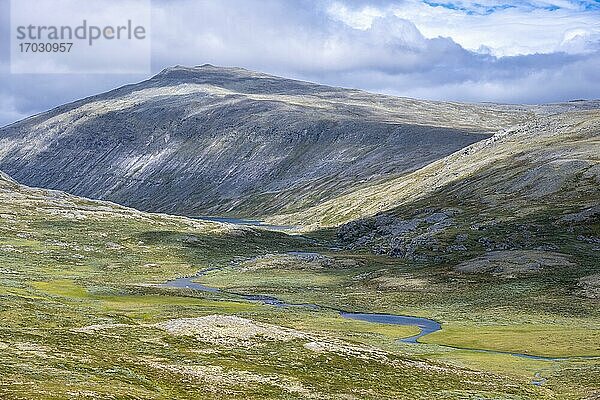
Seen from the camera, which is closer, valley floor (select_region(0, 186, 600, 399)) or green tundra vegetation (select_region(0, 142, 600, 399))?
valley floor (select_region(0, 186, 600, 399))

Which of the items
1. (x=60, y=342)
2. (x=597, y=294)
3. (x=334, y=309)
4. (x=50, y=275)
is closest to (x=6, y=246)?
(x=50, y=275)

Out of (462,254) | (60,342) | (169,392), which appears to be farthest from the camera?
(462,254)

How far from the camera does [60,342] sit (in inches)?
2793

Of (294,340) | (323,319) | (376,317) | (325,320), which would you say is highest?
(294,340)

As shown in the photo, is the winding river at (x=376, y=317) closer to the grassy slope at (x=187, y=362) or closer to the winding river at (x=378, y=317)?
the winding river at (x=378, y=317)

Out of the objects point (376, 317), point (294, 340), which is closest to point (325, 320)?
point (376, 317)

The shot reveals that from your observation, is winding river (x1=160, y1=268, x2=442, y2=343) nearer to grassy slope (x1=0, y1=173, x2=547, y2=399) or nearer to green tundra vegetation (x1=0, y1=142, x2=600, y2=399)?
green tundra vegetation (x1=0, y1=142, x2=600, y2=399)

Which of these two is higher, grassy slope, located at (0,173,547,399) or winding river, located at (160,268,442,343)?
grassy slope, located at (0,173,547,399)

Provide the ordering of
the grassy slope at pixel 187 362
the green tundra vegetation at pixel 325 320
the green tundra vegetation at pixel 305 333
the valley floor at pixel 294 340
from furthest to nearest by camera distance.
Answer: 1. the green tundra vegetation at pixel 325 320
2. the green tundra vegetation at pixel 305 333
3. the valley floor at pixel 294 340
4. the grassy slope at pixel 187 362

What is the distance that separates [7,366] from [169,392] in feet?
42.5

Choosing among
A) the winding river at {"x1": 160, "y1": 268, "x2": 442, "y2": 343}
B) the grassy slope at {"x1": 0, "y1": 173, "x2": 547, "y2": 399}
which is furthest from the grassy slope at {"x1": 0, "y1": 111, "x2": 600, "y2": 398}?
the winding river at {"x1": 160, "y1": 268, "x2": 442, "y2": 343}

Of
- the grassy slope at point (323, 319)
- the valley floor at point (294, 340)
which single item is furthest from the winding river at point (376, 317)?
the grassy slope at point (323, 319)

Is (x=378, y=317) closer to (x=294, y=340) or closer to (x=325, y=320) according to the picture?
(x=325, y=320)

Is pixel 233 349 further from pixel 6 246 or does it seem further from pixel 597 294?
pixel 6 246
